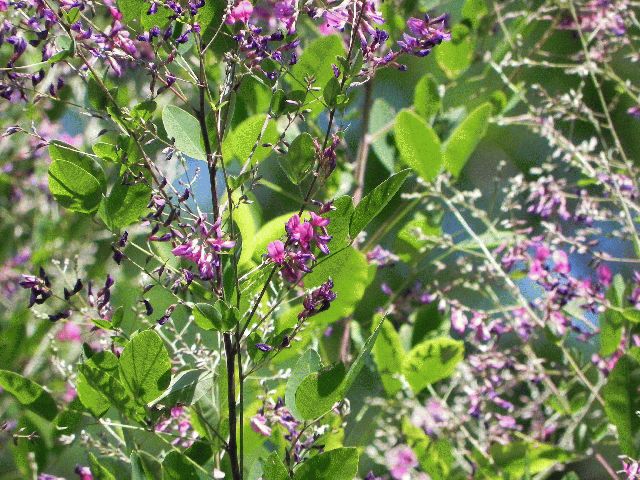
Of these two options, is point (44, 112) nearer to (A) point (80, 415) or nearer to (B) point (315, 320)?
(B) point (315, 320)

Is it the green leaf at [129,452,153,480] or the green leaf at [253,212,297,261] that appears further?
the green leaf at [253,212,297,261]

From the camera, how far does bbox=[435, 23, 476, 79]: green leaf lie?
1375 mm

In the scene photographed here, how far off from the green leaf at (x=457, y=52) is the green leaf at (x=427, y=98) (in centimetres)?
11

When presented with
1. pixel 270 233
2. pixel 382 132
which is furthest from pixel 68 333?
pixel 270 233

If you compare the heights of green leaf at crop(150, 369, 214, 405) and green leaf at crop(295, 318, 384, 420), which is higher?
green leaf at crop(150, 369, 214, 405)

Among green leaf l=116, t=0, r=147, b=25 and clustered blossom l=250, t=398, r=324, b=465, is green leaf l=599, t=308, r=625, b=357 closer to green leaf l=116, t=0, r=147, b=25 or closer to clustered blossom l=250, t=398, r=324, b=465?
clustered blossom l=250, t=398, r=324, b=465

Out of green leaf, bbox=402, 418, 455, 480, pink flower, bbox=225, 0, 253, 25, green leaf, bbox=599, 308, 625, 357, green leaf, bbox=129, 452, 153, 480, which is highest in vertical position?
pink flower, bbox=225, 0, 253, 25

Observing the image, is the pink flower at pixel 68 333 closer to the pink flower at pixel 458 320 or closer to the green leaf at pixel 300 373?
the pink flower at pixel 458 320

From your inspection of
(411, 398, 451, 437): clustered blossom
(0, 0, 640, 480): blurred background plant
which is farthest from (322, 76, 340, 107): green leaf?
(411, 398, 451, 437): clustered blossom

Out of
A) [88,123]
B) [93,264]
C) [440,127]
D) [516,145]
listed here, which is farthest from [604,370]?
[516,145]

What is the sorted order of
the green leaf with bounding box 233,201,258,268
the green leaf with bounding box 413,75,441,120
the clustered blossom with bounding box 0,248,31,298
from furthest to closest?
the clustered blossom with bounding box 0,248,31,298, the green leaf with bounding box 413,75,441,120, the green leaf with bounding box 233,201,258,268

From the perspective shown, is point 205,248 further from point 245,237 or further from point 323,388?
point 245,237

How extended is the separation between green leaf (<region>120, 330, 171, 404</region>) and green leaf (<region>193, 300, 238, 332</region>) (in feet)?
0.14

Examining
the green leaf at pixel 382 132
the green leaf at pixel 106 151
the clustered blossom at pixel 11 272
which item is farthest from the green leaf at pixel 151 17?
the clustered blossom at pixel 11 272
